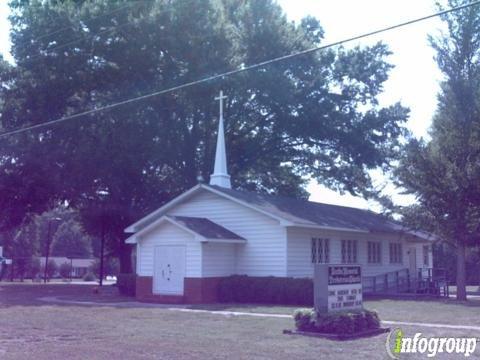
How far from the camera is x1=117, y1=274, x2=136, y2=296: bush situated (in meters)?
32.2

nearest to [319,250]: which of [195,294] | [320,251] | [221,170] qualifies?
[320,251]

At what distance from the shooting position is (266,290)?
26.6 meters

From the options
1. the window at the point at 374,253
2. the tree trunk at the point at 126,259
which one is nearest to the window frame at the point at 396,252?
the window at the point at 374,253

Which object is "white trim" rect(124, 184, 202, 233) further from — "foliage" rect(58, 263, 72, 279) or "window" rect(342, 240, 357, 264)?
"foliage" rect(58, 263, 72, 279)

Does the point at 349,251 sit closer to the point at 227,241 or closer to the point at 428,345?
the point at 227,241

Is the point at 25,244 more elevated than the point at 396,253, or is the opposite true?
the point at 25,244

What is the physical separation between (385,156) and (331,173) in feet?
15.0

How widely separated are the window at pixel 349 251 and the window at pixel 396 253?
190 inches

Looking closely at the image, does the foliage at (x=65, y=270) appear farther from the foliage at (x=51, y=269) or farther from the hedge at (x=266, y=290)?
the hedge at (x=266, y=290)

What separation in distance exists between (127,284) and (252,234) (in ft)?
24.4

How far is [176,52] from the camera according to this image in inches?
1566

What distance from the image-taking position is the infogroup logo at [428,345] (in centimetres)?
1308

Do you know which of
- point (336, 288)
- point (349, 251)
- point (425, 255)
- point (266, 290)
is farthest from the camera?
point (425, 255)

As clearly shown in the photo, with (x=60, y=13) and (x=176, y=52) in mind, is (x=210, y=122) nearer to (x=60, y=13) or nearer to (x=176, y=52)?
(x=176, y=52)
